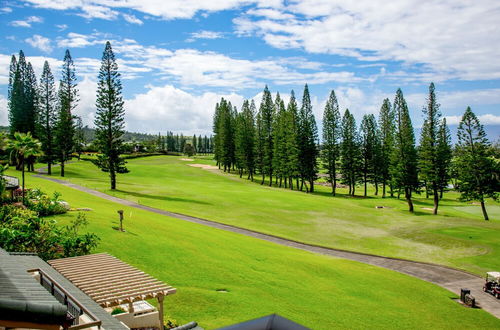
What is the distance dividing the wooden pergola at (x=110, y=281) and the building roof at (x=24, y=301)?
2757 millimetres

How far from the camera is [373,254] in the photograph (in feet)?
113

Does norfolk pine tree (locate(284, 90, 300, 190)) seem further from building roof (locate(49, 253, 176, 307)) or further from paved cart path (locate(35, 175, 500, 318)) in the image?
building roof (locate(49, 253, 176, 307))

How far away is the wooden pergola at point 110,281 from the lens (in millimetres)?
13383

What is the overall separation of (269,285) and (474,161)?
5003 centimetres

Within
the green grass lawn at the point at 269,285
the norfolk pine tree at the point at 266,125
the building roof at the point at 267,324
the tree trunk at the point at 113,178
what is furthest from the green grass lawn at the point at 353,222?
the building roof at the point at 267,324

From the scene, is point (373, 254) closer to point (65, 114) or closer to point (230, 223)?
point (230, 223)

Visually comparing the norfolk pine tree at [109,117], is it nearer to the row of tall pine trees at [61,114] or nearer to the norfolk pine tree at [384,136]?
the row of tall pine trees at [61,114]

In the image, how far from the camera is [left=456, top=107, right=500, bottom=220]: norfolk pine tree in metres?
58.7

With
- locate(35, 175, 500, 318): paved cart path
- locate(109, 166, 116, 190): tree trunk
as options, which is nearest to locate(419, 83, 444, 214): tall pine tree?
locate(35, 175, 500, 318): paved cart path

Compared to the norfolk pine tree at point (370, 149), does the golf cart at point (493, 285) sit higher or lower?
lower

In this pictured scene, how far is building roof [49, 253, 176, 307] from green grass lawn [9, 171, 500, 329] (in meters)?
2.22

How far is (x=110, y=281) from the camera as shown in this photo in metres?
14.6

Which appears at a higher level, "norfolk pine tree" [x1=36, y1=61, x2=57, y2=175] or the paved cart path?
"norfolk pine tree" [x1=36, y1=61, x2=57, y2=175]

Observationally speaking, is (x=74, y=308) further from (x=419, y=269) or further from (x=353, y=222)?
(x=353, y=222)
